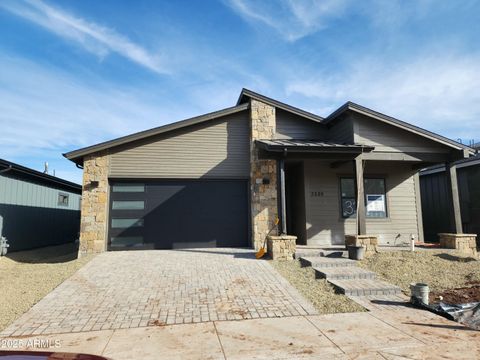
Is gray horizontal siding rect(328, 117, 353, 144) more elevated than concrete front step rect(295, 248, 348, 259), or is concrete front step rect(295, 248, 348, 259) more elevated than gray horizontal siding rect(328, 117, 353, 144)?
gray horizontal siding rect(328, 117, 353, 144)

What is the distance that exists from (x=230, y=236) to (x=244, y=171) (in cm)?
245

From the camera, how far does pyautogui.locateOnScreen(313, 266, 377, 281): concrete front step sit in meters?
6.93

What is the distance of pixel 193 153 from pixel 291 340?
7.86 m

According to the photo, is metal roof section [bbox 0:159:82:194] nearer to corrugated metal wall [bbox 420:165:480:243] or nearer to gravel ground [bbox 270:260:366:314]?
gravel ground [bbox 270:260:366:314]

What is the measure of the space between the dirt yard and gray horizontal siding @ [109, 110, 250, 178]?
538 centimetres

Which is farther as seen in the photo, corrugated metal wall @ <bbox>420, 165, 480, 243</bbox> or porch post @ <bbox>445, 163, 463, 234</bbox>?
corrugated metal wall @ <bbox>420, 165, 480, 243</bbox>

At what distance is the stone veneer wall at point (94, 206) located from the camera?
9805mm

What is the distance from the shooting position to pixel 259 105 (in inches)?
438

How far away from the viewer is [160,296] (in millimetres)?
5816

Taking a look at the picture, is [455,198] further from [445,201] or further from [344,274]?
[344,274]

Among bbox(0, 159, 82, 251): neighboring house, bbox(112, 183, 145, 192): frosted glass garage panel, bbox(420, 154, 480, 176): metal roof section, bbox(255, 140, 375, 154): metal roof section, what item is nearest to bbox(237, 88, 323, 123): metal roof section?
bbox(255, 140, 375, 154): metal roof section

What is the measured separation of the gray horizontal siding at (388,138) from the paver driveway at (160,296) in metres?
5.75

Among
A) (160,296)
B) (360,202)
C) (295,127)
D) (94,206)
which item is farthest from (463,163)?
(94,206)

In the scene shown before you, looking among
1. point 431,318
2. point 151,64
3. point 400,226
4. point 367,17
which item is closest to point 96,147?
point 151,64
